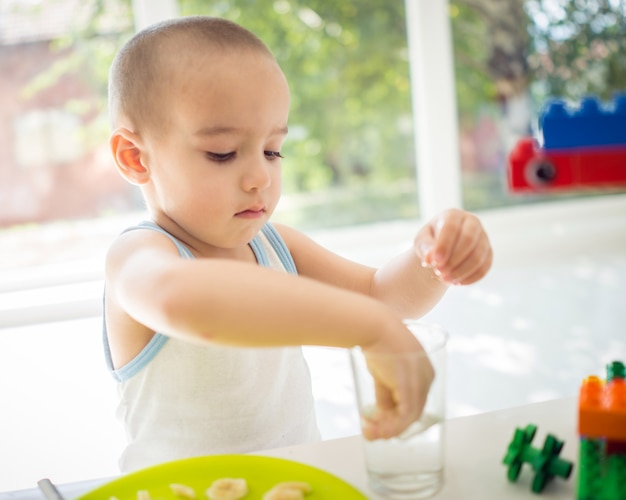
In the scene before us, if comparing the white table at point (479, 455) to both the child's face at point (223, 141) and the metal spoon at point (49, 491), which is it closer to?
the metal spoon at point (49, 491)

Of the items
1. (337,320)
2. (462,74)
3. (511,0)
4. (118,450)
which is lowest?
(118,450)

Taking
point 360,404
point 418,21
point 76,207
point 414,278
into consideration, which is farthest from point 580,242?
point 360,404

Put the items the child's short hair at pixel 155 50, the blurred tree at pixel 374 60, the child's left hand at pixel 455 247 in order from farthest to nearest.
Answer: the blurred tree at pixel 374 60, the child's short hair at pixel 155 50, the child's left hand at pixel 455 247

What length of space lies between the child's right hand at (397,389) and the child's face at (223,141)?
32cm

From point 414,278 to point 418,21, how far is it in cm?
108

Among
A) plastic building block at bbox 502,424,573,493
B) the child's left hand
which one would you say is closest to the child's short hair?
the child's left hand

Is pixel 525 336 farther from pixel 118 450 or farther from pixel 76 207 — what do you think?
pixel 76 207

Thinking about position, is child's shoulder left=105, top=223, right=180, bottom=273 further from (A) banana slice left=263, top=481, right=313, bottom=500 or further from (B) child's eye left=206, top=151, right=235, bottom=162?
(A) banana slice left=263, top=481, right=313, bottom=500

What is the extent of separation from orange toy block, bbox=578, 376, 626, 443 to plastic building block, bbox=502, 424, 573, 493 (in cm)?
5

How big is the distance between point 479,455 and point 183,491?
24 centimetres

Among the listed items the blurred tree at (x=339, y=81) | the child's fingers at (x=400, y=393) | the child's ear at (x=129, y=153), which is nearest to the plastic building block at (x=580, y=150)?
the child's fingers at (x=400, y=393)

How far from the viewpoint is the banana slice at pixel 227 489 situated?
1.96ft

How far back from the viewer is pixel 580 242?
1934mm

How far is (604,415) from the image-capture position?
1.69ft
